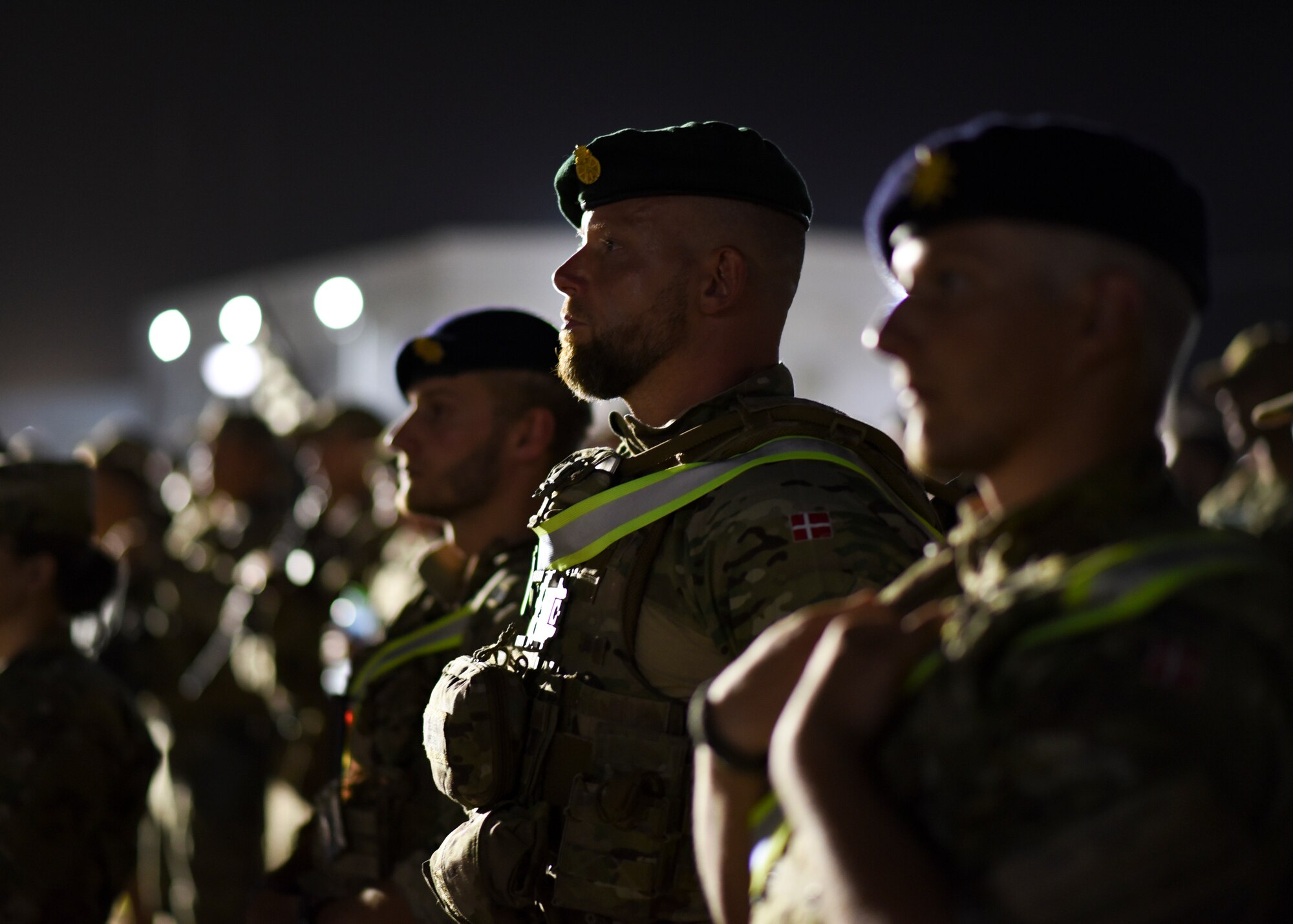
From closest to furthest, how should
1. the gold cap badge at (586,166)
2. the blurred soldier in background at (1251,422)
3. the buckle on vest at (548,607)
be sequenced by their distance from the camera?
the buckle on vest at (548,607) < the gold cap badge at (586,166) < the blurred soldier in background at (1251,422)

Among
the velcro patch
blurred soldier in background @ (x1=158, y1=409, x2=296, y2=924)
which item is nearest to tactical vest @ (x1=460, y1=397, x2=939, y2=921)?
the velcro patch

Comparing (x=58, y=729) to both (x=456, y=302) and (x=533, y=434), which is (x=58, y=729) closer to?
(x=533, y=434)

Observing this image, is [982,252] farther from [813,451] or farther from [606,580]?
[606,580]

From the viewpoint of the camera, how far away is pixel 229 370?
688 inches

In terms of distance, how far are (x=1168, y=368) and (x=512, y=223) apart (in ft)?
50.0

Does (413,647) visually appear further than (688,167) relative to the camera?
Yes

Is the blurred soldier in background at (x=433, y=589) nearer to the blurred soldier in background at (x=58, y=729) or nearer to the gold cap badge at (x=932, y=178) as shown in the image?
the blurred soldier in background at (x=58, y=729)

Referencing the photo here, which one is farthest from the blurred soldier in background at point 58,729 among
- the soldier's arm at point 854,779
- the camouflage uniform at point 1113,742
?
the camouflage uniform at point 1113,742

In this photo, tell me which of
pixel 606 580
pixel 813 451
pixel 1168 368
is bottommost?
pixel 606 580

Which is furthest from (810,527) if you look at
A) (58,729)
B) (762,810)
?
(58,729)

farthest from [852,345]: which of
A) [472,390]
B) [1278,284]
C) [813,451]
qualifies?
[813,451]

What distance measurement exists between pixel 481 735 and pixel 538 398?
131 centimetres

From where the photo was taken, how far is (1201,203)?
150 cm

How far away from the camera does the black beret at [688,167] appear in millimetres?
2492
